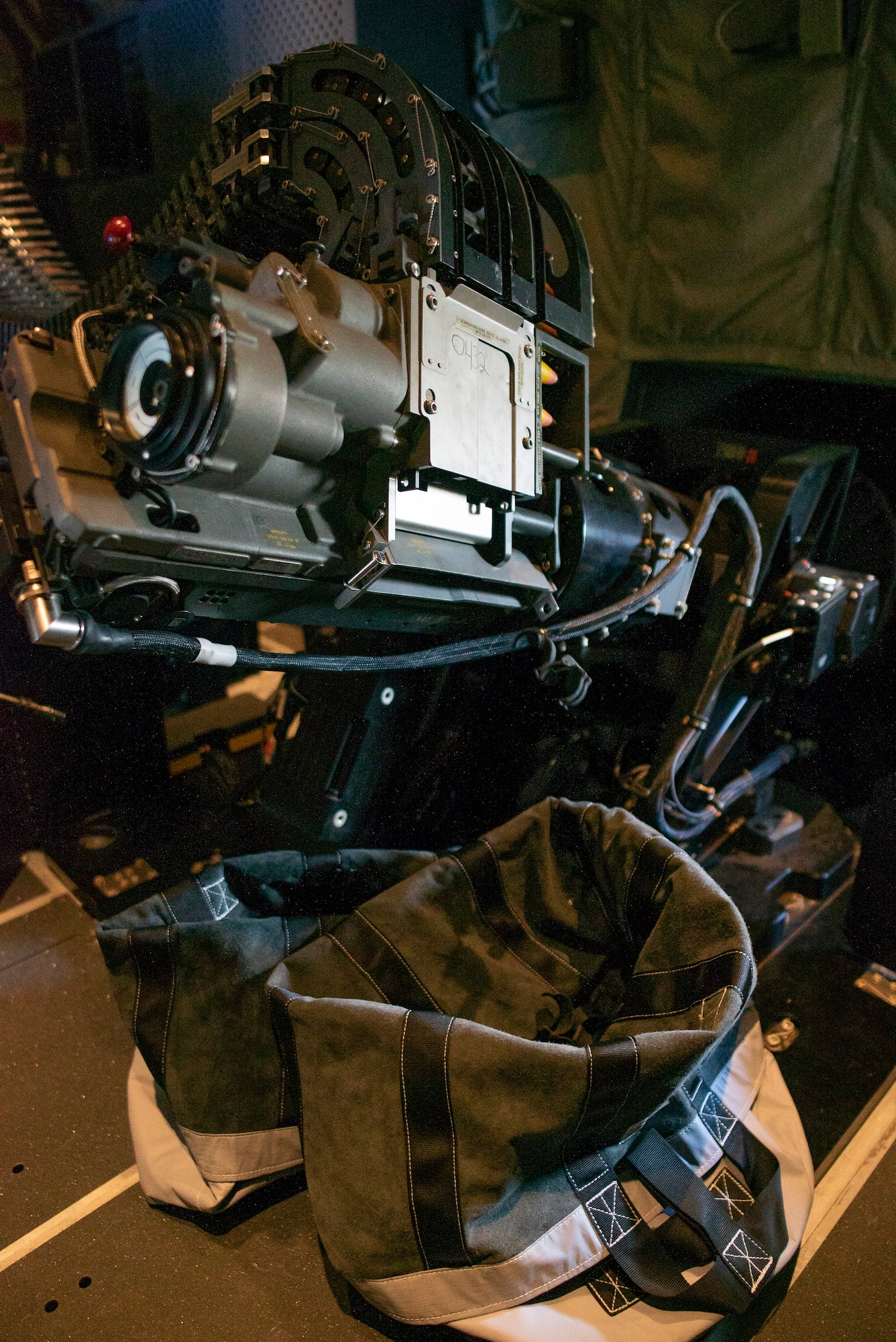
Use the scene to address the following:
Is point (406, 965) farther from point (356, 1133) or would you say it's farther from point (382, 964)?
point (356, 1133)

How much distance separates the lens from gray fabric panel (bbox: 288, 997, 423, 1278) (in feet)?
3.20

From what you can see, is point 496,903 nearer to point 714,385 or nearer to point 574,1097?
point 574,1097

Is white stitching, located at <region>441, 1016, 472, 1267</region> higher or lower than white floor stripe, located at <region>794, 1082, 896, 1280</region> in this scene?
higher

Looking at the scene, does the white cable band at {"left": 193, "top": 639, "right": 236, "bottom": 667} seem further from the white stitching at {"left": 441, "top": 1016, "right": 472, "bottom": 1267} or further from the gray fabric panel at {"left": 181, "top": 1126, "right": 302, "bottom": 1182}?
the gray fabric panel at {"left": 181, "top": 1126, "right": 302, "bottom": 1182}

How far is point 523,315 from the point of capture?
1295mm

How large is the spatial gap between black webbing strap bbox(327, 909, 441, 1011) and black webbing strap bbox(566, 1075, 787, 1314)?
0.34 metres

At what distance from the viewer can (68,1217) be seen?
116 cm

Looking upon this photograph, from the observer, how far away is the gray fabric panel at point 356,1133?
0.98 meters

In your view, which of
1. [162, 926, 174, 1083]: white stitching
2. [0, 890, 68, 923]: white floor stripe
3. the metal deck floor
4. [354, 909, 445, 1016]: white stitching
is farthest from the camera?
[0, 890, 68, 923]: white floor stripe

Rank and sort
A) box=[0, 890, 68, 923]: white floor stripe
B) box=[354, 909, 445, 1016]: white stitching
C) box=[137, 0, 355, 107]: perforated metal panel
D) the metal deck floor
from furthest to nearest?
box=[137, 0, 355, 107]: perforated metal panel
box=[0, 890, 68, 923]: white floor stripe
box=[354, 909, 445, 1016]: white stitching
the metal deck floor

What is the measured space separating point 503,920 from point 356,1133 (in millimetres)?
442

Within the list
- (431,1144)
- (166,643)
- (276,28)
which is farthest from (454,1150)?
(276,28)

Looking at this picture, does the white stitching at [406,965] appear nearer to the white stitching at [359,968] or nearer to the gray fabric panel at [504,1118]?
the white stitching at [359,968]

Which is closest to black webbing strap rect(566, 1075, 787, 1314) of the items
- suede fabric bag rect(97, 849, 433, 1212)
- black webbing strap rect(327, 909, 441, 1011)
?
black webbing strap rect(327, 909, 441, 1011)
